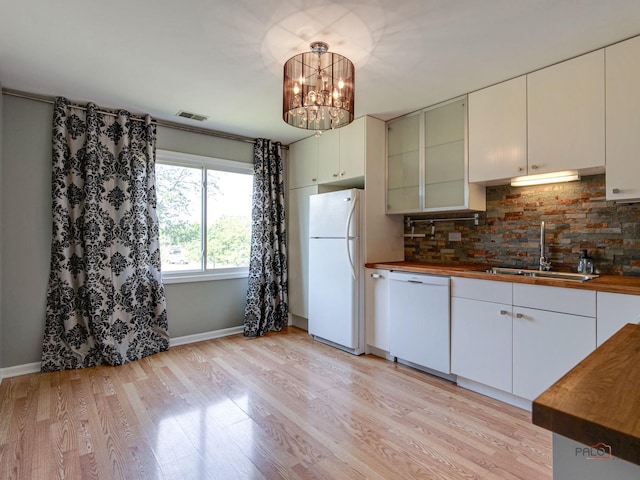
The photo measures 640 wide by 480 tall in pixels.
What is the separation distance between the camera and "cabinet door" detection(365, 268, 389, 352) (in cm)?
323

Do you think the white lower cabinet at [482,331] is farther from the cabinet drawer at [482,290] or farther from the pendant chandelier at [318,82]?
the pendant chandelier at [318,82]

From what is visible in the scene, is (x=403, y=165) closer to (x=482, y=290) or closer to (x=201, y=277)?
(x=482, y=290)

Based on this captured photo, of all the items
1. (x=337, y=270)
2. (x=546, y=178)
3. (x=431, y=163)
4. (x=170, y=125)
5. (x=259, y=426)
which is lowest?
(x=259, y=426)

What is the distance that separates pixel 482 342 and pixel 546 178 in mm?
1331

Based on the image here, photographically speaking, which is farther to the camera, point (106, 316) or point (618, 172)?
point (106, 316)

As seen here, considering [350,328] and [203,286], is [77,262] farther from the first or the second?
[350,328]

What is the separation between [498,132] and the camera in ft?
8.86

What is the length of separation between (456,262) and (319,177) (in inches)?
69.1

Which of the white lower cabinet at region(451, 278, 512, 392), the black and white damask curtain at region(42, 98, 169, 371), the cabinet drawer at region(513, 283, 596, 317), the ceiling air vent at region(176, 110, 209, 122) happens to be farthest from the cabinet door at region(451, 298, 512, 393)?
the ceiling air vent at region(176, 110, 209, 122)

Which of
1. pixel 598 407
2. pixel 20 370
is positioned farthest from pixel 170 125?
pixel 598 407

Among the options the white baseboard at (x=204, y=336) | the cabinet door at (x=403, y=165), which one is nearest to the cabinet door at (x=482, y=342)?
the cabinet door at (x=403, y=165)

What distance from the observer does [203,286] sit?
13.0 feet

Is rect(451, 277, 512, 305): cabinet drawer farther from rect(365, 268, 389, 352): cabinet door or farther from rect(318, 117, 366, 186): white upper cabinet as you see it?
rect(318, 117, 366, 186): white upper cabinet

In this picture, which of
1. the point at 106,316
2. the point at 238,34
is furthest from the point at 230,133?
the point at 106,316
